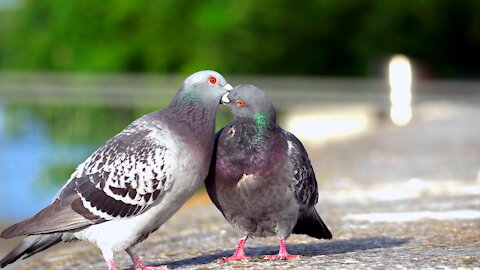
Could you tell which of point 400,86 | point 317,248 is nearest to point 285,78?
point 400,86

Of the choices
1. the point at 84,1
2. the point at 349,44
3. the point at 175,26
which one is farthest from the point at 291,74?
the point at 84,1

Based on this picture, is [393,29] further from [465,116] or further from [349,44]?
[465,116]

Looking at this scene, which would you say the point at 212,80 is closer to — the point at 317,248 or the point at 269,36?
the point at 317,248

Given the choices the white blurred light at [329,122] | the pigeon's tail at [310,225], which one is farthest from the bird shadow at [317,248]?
the white blurred light at [329,122]

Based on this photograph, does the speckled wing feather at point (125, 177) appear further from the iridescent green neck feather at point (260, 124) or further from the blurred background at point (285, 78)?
the blurred background at point (285, 78)

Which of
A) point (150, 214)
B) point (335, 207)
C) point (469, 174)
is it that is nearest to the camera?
point (150, 214)

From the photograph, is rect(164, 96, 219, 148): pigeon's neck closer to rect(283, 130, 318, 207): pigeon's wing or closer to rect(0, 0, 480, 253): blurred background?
rect(283, 130, 318, 207): pigeon's wing

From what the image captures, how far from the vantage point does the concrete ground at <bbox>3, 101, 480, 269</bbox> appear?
6.59 m

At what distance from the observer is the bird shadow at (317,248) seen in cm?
719

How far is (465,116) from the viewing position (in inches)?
919

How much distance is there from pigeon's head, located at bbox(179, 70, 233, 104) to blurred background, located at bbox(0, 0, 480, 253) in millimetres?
5292

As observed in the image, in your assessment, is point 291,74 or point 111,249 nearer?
point 111,249

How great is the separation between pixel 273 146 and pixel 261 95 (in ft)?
1.01

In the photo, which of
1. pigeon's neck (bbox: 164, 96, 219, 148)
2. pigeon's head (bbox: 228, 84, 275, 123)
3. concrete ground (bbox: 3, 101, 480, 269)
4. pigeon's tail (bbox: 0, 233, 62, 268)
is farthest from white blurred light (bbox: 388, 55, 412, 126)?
pigeon's tail (bbox: 0, 233, 62, 268)
